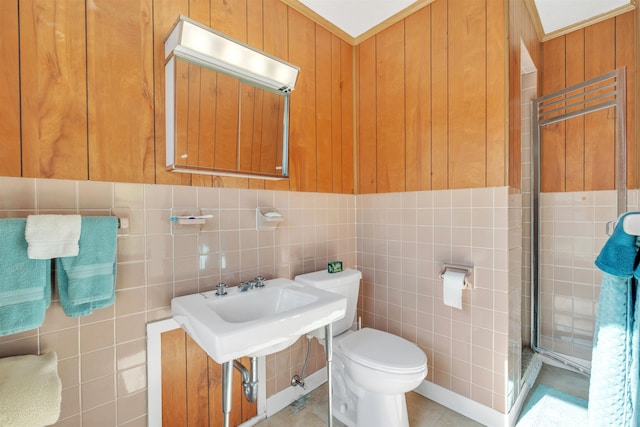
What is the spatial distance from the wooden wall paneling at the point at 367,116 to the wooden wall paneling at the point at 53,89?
5.52 ft

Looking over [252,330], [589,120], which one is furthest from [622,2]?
[252,330]

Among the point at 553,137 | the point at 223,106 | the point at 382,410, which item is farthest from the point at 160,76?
the point at 553,137

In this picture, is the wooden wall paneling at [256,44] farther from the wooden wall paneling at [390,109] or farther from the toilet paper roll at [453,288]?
the toilet paper roll at [453,288]

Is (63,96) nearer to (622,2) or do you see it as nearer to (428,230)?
(428,230)

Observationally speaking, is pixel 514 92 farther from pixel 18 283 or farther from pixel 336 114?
pixel 18 283

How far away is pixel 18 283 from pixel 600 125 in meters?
3.26

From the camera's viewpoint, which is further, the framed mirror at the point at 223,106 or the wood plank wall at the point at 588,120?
the wood plank wall at the point at 588,120

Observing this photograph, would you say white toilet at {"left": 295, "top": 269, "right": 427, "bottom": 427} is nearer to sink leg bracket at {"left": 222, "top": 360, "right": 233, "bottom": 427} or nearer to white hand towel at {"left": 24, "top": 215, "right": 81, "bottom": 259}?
sink leg bracket at {"left": 222, "top": 360, "right": 233, "bottom": 427}

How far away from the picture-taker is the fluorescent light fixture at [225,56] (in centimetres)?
129

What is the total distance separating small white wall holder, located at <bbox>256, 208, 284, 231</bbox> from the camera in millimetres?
1640

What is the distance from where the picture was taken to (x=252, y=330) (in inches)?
39.0

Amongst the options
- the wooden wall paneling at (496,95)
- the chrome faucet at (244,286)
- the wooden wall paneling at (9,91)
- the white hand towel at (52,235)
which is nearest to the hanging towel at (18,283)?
the white hand towel at (52,235)

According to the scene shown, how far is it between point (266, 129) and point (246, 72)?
0.31 m

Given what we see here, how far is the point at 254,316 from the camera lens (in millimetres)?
1438
